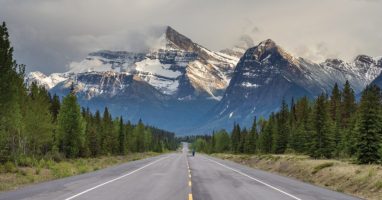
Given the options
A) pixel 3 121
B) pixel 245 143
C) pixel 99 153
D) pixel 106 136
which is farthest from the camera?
pixel 245 143

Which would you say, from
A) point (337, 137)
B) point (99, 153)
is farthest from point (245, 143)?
point (337, 137)

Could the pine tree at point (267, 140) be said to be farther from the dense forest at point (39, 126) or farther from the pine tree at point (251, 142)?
the dense forest at point (39, 126)

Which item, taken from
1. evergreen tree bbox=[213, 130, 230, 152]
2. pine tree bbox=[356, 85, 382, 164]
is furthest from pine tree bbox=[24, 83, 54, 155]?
evergreen tree bbox=[213, 130, 230, 152]

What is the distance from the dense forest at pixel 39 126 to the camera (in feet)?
125

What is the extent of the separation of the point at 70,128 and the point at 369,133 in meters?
46.7

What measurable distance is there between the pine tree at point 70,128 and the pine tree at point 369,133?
4499 centimetres

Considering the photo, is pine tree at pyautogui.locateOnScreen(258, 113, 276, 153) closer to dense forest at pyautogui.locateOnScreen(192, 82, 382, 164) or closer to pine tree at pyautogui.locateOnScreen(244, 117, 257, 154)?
dense forest at pyautogui.locateOnScreen(192, 82, 382, 164)

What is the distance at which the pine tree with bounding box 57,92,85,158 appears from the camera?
73562 mm

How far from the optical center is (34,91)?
71250 millimetres

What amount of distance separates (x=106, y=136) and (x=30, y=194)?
89.3m

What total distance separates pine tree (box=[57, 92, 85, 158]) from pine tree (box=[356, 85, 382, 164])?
45.0 metres

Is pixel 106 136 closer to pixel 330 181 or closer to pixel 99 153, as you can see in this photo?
pixel 99 153

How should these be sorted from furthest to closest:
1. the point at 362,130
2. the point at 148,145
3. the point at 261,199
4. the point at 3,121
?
1. the point at 148,145
2. the point at 362,130
3. the point at 3,121
4. the point at 261,199

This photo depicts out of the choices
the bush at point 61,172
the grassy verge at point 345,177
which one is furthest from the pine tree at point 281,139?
the bush at point 61,172
